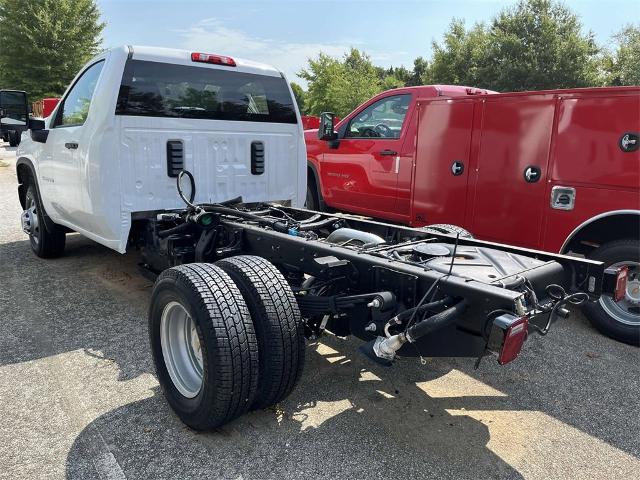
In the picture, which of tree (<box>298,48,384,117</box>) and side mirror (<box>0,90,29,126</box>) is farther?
tree (<box>298,48,384,117</box>)

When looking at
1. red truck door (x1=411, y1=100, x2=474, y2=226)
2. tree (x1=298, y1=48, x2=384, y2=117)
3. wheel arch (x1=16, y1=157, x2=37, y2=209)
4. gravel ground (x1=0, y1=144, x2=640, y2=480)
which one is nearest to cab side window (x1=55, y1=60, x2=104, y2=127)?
wheel arch (x1=16, y1=157, x2=37, y2=209)

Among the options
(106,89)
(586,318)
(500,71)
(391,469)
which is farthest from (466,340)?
(500,71)

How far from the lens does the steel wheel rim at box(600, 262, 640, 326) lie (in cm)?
414

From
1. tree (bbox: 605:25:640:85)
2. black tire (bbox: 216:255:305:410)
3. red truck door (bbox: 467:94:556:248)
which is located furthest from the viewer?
tree (bbox: 605:25:640:85)

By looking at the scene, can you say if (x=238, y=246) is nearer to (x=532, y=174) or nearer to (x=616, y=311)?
(x=532, y=174)

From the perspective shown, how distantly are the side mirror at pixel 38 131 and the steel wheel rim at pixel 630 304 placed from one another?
5.32 metres

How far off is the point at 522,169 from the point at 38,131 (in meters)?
4.68

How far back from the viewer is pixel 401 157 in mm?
6297

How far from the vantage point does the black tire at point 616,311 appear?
4109mm

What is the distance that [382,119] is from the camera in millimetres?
6758

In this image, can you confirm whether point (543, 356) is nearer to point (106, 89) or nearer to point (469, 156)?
point (469, 156)

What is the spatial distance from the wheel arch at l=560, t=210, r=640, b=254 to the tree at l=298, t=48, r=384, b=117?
27906 millimetres

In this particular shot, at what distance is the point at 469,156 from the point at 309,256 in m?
2.80

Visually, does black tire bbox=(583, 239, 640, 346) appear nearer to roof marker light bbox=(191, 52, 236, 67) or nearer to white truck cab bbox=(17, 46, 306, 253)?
white truck cab bbox=(17, 46, 306, 253)
